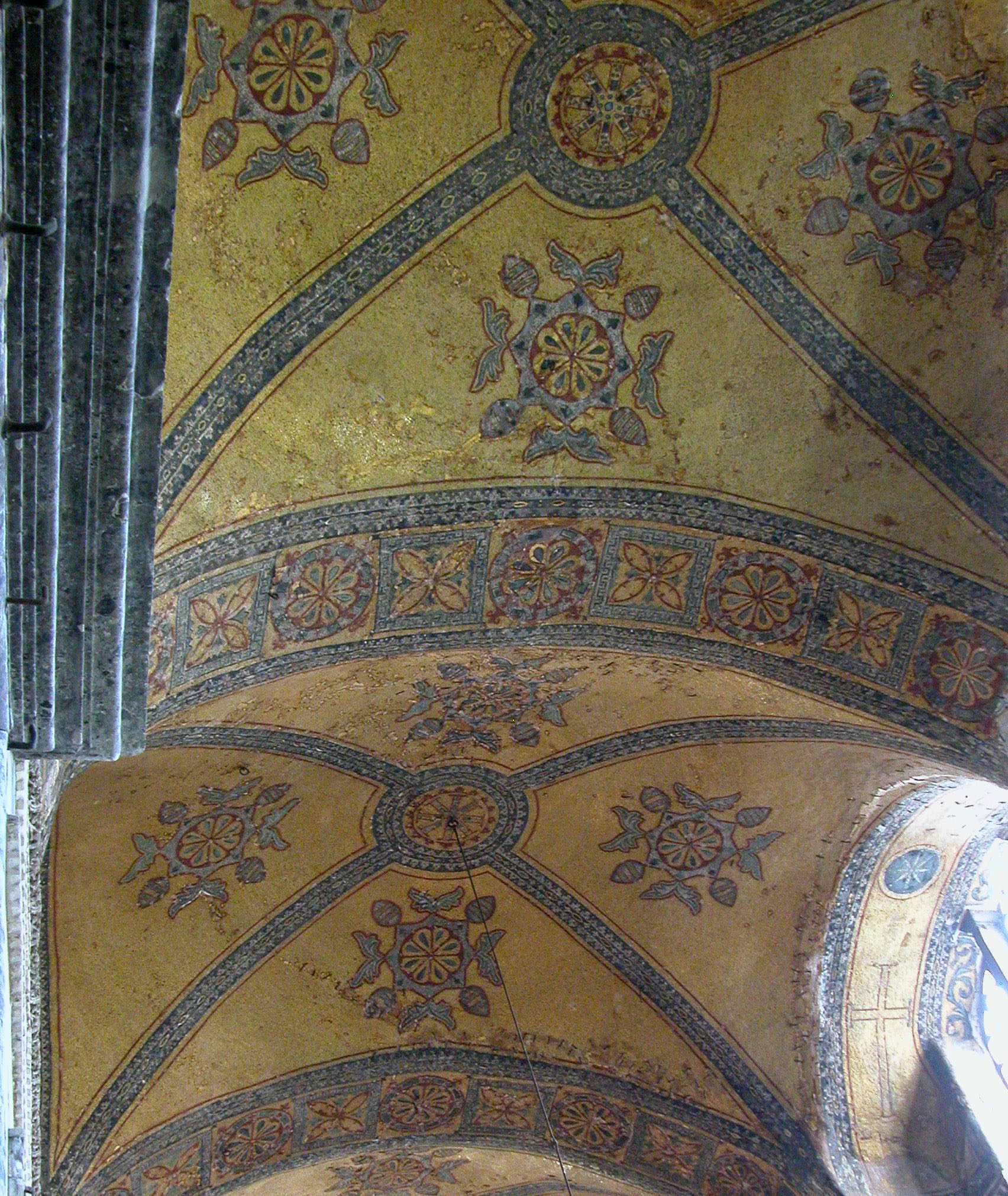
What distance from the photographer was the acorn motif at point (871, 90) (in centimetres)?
515

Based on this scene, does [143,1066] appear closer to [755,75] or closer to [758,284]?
[758,284]

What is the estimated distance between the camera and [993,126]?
5.20 m

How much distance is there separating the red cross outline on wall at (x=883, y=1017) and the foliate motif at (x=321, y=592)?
4.98 metres

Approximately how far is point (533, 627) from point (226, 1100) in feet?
15.4

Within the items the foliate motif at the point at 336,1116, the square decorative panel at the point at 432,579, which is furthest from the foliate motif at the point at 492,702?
the foliate motif at the point at 336,1116

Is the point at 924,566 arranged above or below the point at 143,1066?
above

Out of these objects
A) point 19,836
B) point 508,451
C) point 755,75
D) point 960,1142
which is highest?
point 755,75

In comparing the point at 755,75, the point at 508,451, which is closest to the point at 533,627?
the point at 508,451

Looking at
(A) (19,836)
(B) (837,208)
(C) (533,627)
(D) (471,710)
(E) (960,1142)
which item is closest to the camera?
(A) (19,836)

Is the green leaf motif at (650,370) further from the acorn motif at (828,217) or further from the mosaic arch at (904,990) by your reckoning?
the mosaic arch at (904,990)

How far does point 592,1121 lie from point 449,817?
9.43 ft

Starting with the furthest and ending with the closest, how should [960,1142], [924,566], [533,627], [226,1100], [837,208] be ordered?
1. [226,1100]
2. [960,1142]
3. [533,627]
4. [924,566]
5. [837,208]

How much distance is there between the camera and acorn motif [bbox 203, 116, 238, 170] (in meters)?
4.89

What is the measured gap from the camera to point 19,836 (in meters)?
4.99
